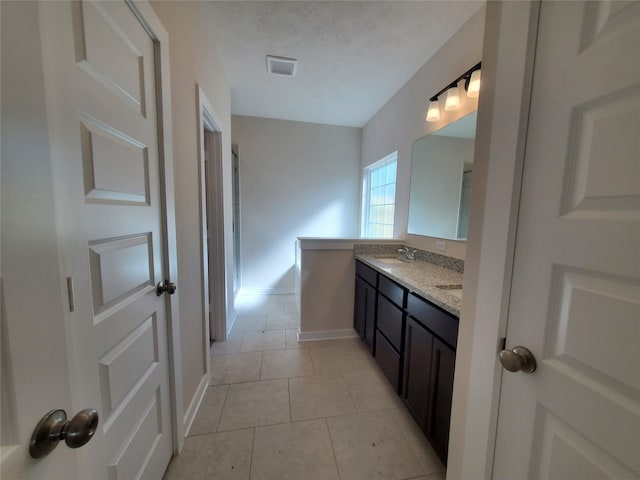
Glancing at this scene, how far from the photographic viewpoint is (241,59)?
232 cm

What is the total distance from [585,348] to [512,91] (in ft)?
2.23

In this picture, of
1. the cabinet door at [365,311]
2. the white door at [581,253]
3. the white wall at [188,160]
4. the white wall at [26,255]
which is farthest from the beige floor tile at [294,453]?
the white wall at [26,255]

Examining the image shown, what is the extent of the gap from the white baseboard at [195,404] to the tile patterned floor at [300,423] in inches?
1.5

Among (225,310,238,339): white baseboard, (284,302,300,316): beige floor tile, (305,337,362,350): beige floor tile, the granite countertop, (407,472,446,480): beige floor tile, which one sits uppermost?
the granite countertop

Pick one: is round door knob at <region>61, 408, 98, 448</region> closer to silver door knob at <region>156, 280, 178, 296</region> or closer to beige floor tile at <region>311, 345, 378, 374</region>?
silver door knob at <region>156, 280, 178, 296</region>

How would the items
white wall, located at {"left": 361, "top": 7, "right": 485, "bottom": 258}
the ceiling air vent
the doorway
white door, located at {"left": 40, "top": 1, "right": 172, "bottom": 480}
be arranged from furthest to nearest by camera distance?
the doorway, the ceiling air vent, white wall, located at {"left": 361, "top": 7, "right": 485, "bottom": 258}, white door, located at {"left": 40, "top": 1, "right": 172, "bottom": 480}

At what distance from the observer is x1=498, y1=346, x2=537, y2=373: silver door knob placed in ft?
2.16

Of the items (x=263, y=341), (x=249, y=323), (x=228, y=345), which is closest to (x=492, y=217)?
(x=263, y=341)

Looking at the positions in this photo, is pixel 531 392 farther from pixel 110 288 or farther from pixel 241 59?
pixel 241 59

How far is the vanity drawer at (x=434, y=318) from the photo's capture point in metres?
1.15

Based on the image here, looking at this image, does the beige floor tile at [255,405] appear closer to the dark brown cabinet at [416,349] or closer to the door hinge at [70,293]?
the dark brown cabinet at [416,349]

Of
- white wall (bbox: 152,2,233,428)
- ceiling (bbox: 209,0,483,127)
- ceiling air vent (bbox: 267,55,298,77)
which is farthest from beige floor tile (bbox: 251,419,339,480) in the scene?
ceiling air vent (bbox: 267,55,298,77)

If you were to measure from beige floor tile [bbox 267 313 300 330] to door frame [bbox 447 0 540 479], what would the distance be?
2.21 m

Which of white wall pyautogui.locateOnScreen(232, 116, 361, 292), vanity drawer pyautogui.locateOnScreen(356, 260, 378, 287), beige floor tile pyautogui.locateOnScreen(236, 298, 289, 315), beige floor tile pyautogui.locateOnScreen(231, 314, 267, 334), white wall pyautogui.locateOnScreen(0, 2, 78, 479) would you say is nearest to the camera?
white wall pyautogui.locateOnScreen(0, 2, 78, 479)
